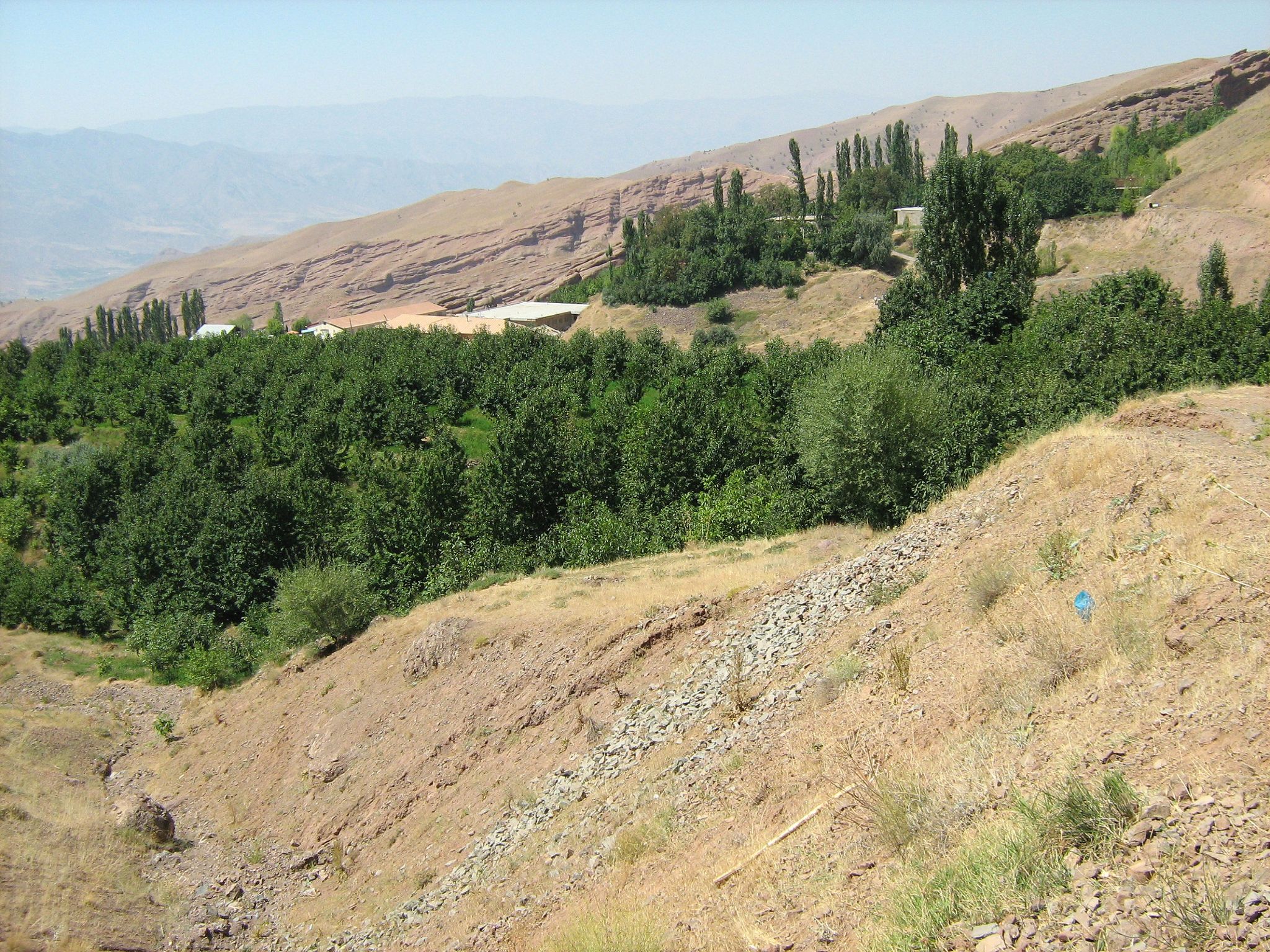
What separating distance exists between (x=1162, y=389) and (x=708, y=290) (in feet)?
179

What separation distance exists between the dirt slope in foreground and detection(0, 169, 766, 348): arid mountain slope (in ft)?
409

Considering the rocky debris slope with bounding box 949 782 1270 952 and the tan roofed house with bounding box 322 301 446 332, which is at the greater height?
the tan roofed house with bounding box 322 301 446 332

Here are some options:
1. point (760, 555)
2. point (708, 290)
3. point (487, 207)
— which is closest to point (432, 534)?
point (760, 555)

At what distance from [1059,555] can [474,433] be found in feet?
131

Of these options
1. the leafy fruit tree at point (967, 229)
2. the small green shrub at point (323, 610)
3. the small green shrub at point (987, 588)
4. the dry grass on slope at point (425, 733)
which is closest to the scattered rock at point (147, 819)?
the dry grass on slope at point (425, 733)

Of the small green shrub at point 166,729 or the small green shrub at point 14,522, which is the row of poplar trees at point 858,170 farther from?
the small green shrub at point 166,729

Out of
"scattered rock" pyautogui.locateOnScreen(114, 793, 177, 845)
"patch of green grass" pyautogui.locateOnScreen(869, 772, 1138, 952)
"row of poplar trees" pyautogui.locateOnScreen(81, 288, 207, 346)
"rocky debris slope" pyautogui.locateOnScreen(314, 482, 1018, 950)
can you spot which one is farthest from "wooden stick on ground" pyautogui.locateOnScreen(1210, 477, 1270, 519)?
"row of poplar trees" pyautogui.locateOnScreen(81, 288, 207, 346)

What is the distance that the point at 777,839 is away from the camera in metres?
9.75

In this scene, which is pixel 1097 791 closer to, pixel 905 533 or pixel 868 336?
pixel 905 533

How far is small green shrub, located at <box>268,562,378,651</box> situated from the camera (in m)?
26.3

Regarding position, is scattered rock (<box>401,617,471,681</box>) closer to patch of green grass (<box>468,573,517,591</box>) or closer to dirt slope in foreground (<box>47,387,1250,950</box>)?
dirt slope in foreground (<box>47,387,1250,950</box>)

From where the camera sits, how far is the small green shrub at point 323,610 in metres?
26.3

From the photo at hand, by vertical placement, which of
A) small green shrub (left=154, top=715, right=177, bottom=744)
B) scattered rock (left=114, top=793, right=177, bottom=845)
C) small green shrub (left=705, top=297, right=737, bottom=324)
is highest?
small green shrub (left=705, top=297, right=737, bottom=324)

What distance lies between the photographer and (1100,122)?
104 metres
